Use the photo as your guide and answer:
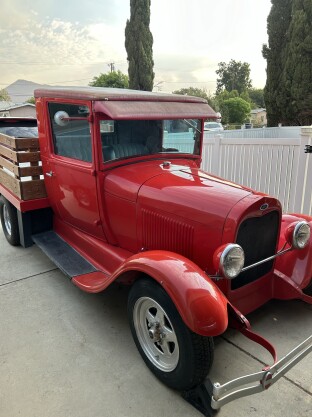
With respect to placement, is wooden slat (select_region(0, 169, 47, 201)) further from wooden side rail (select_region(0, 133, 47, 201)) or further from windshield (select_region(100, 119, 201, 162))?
windshield (select_region(100, 119, 201, 162))

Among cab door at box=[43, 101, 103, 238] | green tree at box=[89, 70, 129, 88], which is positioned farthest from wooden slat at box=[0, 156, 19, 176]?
green tree at box=[89, 70, 129, 88]

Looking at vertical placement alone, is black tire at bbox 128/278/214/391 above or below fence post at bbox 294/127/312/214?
below

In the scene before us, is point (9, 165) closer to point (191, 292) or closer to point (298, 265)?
point (191, 292)

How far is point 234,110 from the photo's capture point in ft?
125

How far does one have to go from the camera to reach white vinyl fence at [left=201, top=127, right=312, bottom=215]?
4965mm

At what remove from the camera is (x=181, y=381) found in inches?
80.3

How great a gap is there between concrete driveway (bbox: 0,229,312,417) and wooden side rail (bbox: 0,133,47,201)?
1.10 m

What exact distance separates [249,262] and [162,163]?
4.07 ft

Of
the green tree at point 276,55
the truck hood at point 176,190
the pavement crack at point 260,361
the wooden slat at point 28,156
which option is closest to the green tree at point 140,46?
the green tree at point 276,55

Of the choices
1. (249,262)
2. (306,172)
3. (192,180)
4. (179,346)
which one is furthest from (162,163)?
(306,172)

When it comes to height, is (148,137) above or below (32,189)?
above

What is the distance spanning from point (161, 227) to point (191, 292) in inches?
30.8

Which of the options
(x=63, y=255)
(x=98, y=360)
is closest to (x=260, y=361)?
(x=98, y=360)

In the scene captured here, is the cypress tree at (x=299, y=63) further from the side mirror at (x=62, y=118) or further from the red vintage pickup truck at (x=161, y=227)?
the side mirror at (x=62, y=118)
